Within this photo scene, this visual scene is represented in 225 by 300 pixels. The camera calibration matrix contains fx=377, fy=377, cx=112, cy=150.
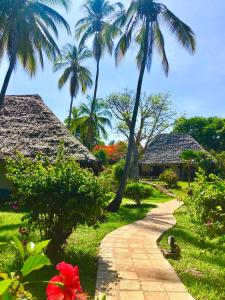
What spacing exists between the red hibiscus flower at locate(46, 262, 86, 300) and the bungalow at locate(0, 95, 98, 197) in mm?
15034

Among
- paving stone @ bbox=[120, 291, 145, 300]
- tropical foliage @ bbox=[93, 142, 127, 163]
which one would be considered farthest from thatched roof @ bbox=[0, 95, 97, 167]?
tropical foliage @ bbox=[93, 142, 127, 163]

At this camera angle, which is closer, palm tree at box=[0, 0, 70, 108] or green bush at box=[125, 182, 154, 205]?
palm tree at box=[0, 0, 70, 108]

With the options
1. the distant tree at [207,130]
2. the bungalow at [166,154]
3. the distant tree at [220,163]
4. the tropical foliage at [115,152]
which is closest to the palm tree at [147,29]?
the distant tree at [220,163]

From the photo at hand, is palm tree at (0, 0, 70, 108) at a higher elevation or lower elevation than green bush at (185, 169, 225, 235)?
higher

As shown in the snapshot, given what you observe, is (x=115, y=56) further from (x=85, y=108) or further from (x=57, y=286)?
(x=85, y=108)

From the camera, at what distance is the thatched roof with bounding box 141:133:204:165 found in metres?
39.6

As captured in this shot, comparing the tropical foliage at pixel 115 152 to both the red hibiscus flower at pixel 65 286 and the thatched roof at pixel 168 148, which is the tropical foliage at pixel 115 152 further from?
the red hibiscus flower at pixel 65 286

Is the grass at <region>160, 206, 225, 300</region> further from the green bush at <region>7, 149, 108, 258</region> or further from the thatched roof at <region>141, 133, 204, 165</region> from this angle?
the thatched roof at <region>141, 133, 204, 165</region>

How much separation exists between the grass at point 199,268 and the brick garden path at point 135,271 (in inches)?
7.9

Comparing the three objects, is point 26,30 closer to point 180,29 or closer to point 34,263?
point 180,29

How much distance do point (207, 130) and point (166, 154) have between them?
637 inches

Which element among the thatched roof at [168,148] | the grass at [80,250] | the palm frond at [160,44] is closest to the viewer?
the grass at [80,250]

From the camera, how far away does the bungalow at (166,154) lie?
39156mm

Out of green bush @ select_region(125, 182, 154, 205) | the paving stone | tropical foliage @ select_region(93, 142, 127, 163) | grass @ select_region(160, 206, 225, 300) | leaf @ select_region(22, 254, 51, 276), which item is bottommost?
grass @ select_region(160, 206, 225, 300)
